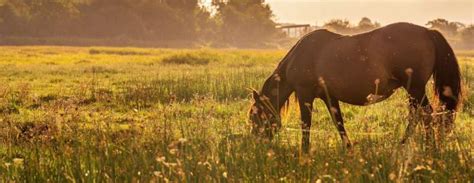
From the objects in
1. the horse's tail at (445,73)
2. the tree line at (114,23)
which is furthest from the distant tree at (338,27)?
the tree line at (114,23)

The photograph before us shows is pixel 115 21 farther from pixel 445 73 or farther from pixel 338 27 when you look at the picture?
pixel 445 73

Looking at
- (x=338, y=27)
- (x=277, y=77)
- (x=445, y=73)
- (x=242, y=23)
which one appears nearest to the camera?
(x=445, y=73)

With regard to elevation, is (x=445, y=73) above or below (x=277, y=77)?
above

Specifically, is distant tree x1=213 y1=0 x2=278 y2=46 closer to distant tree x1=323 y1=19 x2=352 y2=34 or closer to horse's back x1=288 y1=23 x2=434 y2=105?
distant tree x1=323 y1=19 x2=352 y2=34

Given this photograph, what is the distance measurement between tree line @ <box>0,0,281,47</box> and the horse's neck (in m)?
59.4

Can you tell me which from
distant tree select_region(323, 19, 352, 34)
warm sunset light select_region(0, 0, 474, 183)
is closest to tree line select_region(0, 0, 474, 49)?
distant tree select_region(323, 19, 352, 34)

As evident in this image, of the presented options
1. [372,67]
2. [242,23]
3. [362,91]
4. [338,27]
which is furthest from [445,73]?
[242,23]

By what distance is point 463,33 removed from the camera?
108438 millimetres

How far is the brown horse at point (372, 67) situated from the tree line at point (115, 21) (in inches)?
2363

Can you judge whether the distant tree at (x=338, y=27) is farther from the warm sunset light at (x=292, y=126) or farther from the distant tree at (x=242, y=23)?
the distant tree at (x=242, y=23)

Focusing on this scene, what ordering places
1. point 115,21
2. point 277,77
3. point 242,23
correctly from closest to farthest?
point 277,77 → point 115,21 → point 242,23

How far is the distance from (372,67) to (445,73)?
0.80 m

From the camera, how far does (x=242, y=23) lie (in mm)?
95500

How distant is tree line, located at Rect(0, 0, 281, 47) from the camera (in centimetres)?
6531
